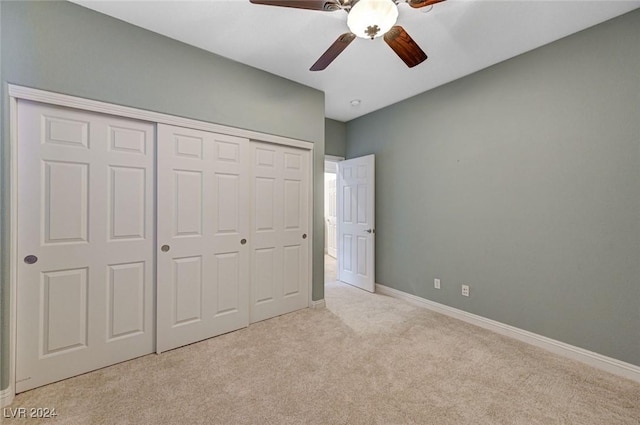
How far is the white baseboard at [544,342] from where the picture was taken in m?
1.94

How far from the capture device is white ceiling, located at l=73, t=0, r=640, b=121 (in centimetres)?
190

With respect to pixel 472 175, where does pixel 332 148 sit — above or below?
above

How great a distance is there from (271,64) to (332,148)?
1.81 metres

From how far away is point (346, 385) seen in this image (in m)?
1.82

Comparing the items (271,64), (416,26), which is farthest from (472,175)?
(271,64)

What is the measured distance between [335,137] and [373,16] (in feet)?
9.38

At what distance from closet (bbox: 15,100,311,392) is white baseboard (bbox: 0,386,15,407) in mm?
Result: 95

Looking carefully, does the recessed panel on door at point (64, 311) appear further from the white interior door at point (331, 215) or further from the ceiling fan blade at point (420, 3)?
the white interior door at point (331, 215)

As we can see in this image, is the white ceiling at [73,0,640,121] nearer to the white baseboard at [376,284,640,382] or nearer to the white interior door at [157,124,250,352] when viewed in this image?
the white interior door at [157,124,250,352]

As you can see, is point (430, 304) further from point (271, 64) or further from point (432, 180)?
point (271, 64)

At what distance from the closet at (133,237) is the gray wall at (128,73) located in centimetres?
14

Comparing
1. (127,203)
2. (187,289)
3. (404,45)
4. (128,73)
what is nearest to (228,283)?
(187,289)

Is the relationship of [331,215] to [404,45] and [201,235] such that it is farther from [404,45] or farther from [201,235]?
[404,45]

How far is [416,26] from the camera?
6.81 feet
